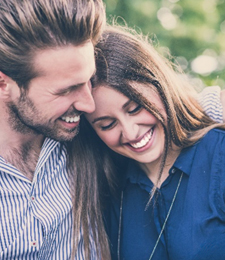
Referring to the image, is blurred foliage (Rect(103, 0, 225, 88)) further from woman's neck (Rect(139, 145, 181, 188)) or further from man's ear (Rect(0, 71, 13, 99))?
man's ear (Rect(0, 71, 13, 99))

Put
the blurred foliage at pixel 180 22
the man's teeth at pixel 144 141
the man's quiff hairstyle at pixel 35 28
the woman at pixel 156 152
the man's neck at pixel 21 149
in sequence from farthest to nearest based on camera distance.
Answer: the blurred foliage at pixel 180 22 → the man's neck at pixel 21 149 → the man's teeth at pixel 144 141 → the woman at pixel 156 152 → the man's quiff hairstyle at pixel 35 28

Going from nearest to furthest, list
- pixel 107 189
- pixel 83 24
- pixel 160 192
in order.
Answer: pixel 83 24, pixel 160 192, pixel 107 189

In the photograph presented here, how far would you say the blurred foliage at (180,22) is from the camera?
4.65 m

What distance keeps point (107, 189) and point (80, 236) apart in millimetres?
314

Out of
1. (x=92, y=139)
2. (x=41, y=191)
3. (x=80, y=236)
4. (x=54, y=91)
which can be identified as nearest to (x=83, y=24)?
(x=54, y=91)

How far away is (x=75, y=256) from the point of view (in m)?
2.45

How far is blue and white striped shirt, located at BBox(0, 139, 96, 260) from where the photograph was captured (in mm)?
2301

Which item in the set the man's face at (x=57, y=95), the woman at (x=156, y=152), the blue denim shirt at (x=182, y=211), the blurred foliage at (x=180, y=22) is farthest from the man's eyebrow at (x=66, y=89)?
the blurred foliage at (x=180, y=22)

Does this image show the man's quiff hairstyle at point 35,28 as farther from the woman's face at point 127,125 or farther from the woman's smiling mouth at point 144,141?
the woman's smiling mouth at point 144,141

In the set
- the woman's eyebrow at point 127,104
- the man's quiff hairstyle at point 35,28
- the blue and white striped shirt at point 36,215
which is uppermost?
the man's quiff hairstyle at point 35,28

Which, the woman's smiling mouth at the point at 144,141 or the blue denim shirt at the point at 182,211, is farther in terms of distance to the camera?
the woman's smiling mouth at the point at 144,141

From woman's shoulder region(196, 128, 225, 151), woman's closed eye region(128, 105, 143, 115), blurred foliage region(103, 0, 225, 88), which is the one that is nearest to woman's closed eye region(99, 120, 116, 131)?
woman's closed eye region(128, 105, 143, 115)

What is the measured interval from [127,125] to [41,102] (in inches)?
18.2

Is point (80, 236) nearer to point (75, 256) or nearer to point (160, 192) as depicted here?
point (75, 256)
